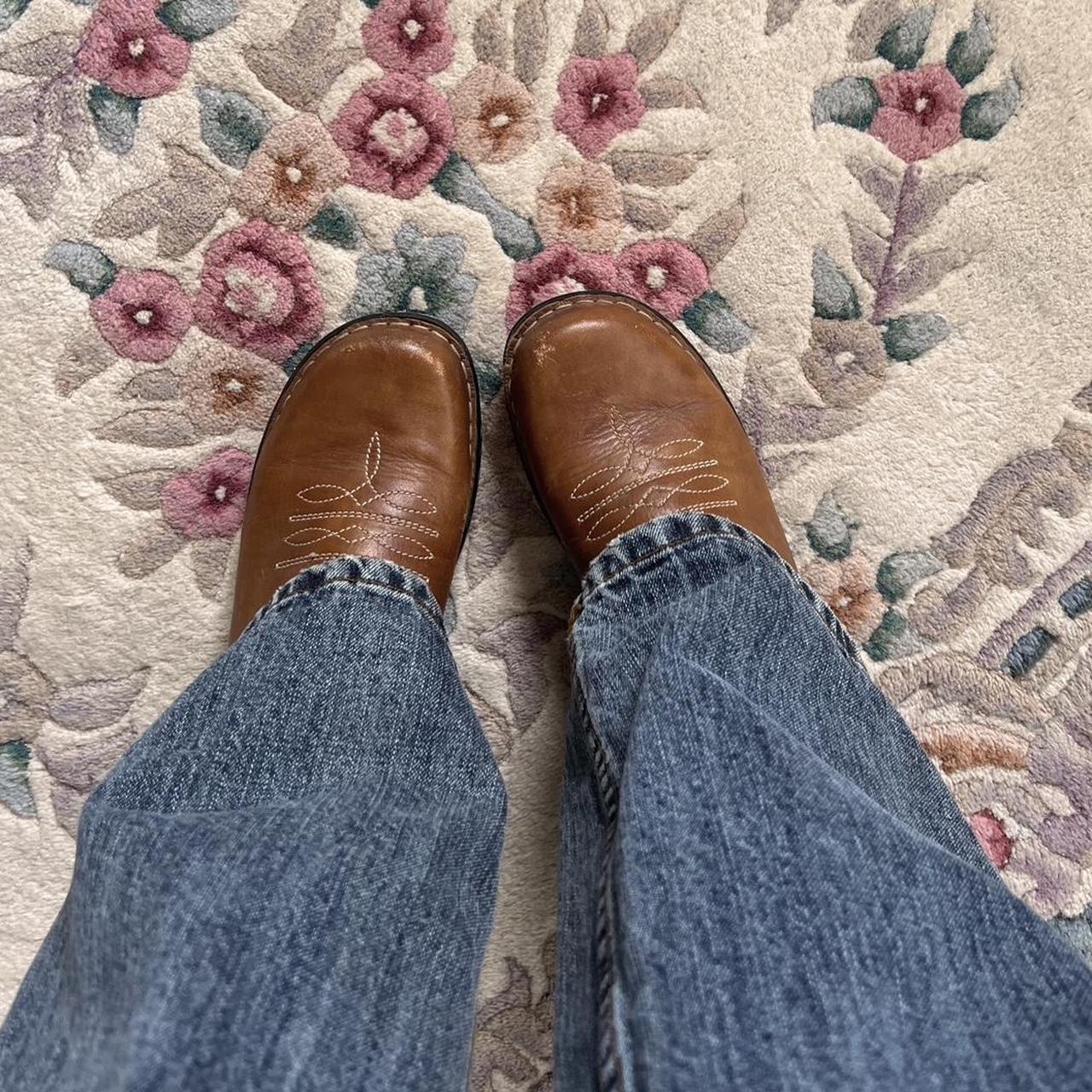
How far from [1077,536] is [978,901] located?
44cm

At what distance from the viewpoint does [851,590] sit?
0.80 m

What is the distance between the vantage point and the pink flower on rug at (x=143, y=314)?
2.36 ft

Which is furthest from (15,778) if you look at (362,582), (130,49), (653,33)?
(653,33)

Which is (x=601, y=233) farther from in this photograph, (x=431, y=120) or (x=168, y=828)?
(x=168, y=828)

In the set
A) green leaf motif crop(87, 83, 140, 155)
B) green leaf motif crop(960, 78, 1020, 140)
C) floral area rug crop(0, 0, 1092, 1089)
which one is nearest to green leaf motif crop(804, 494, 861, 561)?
floral area rug crop(0, 0, 1092, 1089)

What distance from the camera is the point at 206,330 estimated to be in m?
0.73

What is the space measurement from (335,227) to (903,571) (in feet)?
1.92

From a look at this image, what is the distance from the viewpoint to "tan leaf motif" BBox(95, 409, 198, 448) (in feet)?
2.41

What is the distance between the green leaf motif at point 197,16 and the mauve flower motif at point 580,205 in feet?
0.93

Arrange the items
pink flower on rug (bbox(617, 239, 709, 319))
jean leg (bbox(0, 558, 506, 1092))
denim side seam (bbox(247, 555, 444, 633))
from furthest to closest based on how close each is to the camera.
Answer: pink flower on rug (bbox(617, 239, 709, 319)), denim side seam (bbox(247, 555, 444, 633)), jean leg (bbox(0, 558, 506, 1092))

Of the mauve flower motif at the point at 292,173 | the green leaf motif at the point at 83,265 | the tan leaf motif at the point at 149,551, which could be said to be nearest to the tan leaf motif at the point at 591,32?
the mauve flower motif at the point at 292,173

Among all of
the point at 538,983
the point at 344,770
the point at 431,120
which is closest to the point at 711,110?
the point at 431,120

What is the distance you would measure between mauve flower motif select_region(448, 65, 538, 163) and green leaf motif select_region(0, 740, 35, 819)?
2.12 ft

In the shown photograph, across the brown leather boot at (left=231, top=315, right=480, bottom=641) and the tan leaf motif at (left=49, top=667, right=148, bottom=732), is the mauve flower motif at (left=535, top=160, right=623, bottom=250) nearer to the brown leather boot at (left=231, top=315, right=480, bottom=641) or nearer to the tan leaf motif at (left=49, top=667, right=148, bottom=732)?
the brown leather boot at (left=231, top=315, right=480, bottom=641)
